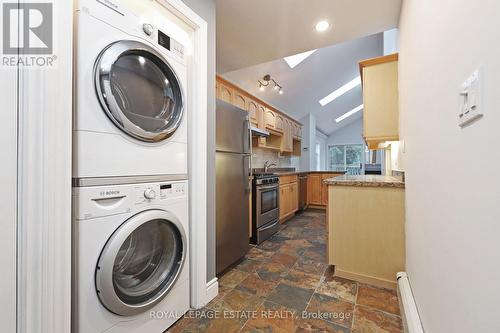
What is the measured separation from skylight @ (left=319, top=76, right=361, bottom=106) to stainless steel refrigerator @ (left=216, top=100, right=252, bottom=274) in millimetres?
4509

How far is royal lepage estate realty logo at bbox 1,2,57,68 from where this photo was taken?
0.79m

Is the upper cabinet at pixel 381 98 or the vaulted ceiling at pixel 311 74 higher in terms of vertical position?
the vaulted ceiling at pixel 311 74

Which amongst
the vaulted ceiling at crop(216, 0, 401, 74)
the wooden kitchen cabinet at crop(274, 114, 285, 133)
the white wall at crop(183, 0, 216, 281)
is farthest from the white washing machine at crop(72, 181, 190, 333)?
the wooden kitchen cabinet at crop(274, 114, 285, 133)

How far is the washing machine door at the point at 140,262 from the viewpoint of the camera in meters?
1.01

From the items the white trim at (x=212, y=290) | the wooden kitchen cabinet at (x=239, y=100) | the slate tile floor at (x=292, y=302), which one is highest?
the wooden kitchen cabinet at (x=239, y=100)

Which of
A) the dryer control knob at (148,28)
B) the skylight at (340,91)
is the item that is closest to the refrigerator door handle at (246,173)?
the dryer control knob at (148,28)

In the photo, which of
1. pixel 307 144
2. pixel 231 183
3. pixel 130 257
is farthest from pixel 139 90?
pixel 307 144

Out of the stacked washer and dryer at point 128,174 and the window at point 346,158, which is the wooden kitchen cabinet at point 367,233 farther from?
the window at point 346,158

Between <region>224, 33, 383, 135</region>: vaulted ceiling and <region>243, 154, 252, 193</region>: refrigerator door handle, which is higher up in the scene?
<region>224, 33, 383, 135</region>: vaulted ceiling

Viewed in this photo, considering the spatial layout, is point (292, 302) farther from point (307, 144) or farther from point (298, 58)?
point (307, 144)

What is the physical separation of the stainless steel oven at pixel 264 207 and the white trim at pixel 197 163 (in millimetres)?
1302

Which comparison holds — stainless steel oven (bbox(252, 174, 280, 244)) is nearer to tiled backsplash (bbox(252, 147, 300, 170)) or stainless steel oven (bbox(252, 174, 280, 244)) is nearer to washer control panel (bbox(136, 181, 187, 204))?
tiled backsplash (bbox(252, 147, 300, 170))

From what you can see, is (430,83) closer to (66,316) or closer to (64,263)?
(64,263)

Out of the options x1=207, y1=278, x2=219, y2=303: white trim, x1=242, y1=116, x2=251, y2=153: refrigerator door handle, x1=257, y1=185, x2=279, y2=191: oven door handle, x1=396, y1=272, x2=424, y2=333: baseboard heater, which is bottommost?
x1=207, y1=278, x2=219, y2=303: white trim
